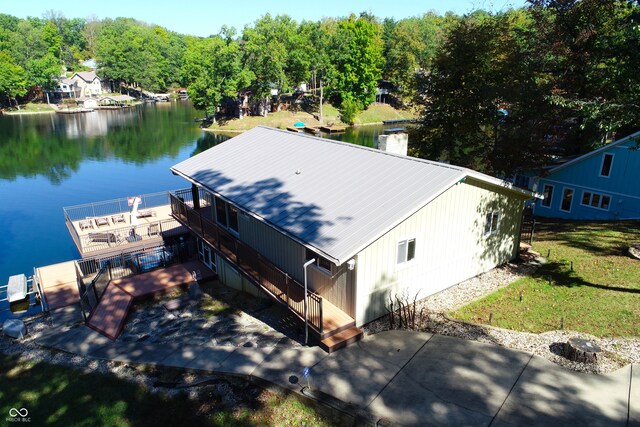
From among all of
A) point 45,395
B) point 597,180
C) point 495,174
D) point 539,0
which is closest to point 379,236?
point 45,395

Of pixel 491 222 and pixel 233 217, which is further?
pixel 233 217

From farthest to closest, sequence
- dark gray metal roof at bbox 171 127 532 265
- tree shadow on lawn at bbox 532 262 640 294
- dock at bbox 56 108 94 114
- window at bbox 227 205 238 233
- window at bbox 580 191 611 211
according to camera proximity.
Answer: dock at bbox 56 108 94 114, window at bbox 580 191 611 211, window at bbox 227 205 238 233, tree shadow on lawn at bbox 532 262 640 294, dark gray metal roof at bbox 171 127 532 265

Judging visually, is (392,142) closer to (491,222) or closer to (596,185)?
(491,222)

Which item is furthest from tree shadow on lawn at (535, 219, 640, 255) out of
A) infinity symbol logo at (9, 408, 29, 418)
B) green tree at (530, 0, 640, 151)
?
infinity symbol logo at (9, 408, 29, 418)

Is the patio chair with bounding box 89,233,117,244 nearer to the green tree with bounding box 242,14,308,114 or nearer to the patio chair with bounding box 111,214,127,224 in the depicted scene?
the patio chair with bounding box 111,214,127,224

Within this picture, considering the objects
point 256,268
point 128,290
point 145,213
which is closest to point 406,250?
point 256,268

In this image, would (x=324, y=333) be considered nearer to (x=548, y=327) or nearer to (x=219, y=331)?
(x=219, y=331)

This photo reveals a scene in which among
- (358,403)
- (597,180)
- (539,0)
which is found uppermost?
(539,0)
